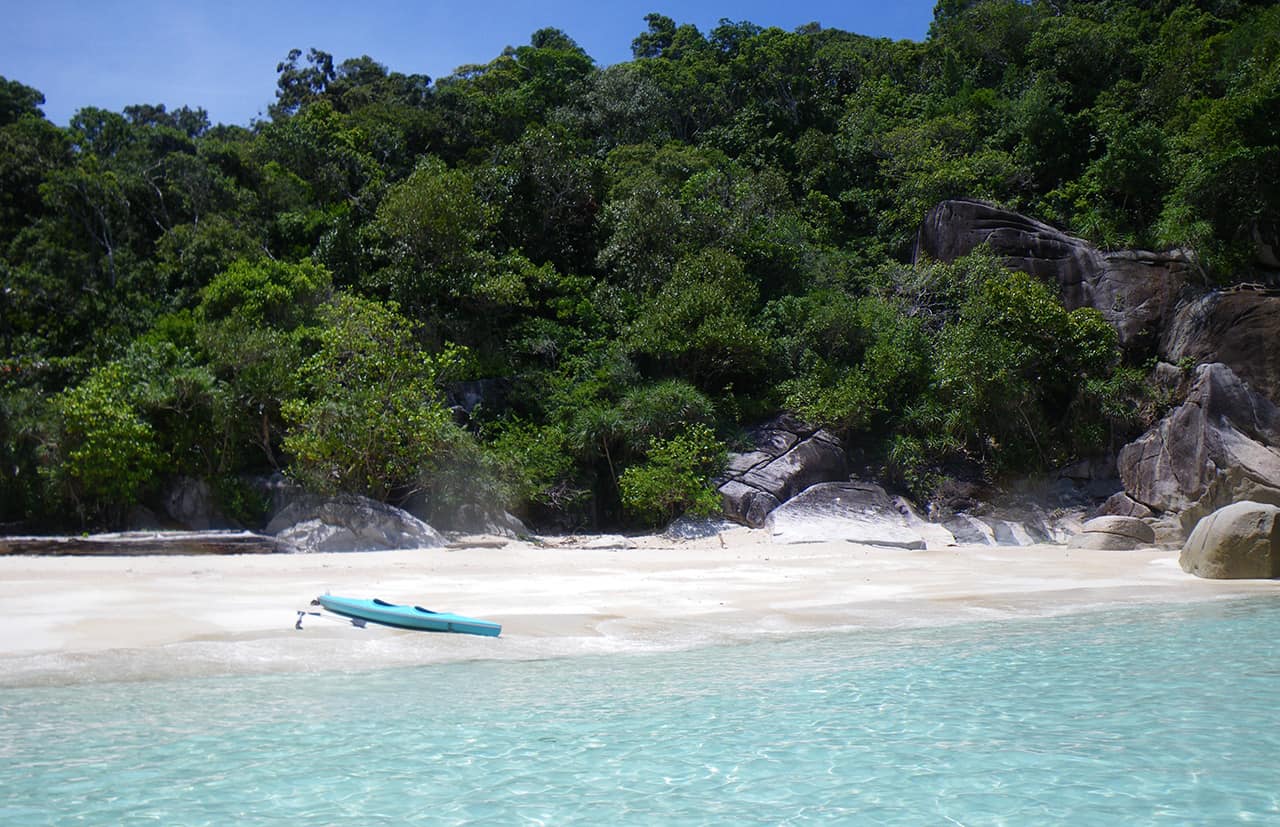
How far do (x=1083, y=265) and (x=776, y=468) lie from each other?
9599mm

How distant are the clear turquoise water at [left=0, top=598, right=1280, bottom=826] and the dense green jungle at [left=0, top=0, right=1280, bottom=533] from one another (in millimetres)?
9947

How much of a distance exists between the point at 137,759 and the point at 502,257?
1941 centimetres

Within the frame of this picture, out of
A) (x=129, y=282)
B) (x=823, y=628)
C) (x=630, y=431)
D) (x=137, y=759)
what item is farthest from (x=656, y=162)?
(x=137, y=759)

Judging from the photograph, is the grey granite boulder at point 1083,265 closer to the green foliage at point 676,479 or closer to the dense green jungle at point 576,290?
the dense green jungle at point 576,290

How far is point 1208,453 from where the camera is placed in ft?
54.3

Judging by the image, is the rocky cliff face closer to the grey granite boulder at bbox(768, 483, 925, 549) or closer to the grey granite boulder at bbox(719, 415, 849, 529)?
the grey granite boulder at bbox(768, 483, 925, 549)

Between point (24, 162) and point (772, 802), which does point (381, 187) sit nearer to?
point (24, 162)

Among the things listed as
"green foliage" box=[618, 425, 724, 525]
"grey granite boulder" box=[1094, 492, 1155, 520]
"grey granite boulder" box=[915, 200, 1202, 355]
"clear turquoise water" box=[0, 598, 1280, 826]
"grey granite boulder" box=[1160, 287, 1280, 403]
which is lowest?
"clear turquoise water" box=[0, 598, 1280, 826]

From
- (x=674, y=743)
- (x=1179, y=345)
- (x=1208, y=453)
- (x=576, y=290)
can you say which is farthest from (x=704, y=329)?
(x=674, y=743)

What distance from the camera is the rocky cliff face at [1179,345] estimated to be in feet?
53.8

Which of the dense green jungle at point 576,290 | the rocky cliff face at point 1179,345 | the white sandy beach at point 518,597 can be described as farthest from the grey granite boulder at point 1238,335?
the white sandy beach at point 518,597

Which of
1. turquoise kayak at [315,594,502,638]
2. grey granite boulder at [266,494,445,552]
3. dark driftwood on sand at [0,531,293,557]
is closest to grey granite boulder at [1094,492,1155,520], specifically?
grey granite boulder at [266,494,445,552]

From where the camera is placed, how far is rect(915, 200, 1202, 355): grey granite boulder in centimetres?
1997

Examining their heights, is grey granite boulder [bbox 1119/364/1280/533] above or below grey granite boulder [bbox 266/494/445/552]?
above
